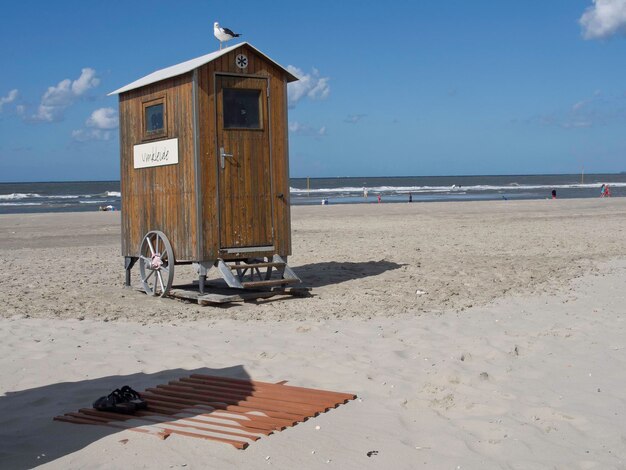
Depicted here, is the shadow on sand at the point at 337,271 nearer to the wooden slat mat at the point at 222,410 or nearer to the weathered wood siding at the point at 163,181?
the weathered wood siding at the point at 163,181

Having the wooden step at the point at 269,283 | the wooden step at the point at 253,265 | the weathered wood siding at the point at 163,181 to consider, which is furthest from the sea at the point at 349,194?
the wooden step at the point at 269,283

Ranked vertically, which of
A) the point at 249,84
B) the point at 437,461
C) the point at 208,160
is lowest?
the point at 437,461

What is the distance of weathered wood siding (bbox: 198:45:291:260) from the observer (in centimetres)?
1033

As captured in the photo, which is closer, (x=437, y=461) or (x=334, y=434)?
(x=437, y=461)

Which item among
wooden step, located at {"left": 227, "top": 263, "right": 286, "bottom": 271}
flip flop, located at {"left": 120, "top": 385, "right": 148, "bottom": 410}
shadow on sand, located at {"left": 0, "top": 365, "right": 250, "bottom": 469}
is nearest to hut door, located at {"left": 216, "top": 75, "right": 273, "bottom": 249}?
wooden step, located at {"left": 227, "top": 263, "right": 286, "bottom": 271}

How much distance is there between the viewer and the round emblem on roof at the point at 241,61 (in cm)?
1058

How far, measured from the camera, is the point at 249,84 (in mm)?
10672

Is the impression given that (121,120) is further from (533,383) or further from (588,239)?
(588,239)

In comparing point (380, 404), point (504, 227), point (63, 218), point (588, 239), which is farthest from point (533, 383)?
point (63, 218)

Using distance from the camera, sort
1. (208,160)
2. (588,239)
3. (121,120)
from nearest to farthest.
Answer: (208,160) < (121,120) < (588,239)

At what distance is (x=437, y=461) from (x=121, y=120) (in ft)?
28.5

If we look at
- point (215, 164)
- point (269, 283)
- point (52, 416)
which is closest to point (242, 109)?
point (215, 164)

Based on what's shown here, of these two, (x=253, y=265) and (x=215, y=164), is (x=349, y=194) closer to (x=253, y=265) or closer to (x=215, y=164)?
(x=253, y=265)

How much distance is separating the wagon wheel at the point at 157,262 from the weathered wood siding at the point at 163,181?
0.13m
